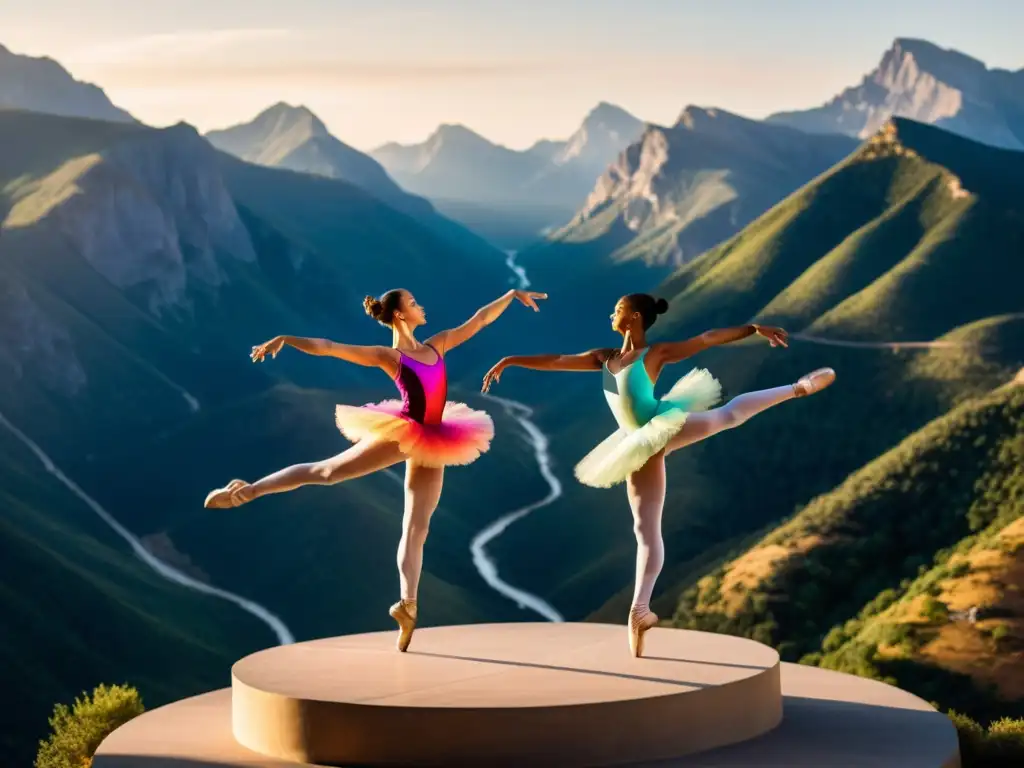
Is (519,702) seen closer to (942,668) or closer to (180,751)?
(180,751)

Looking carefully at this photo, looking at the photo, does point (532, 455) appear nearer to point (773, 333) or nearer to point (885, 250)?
point (885, 250)

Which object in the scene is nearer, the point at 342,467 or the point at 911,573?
the point at 342,467

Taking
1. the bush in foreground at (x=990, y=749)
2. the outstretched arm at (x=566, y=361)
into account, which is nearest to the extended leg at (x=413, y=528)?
the outstretched arm at (x=566, y=361)

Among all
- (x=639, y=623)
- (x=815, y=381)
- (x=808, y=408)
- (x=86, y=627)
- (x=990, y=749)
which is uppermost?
(x=808, y=408)

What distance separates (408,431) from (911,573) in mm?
49200

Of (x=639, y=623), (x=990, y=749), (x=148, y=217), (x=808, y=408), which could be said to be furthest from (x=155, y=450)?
(x=639, y=623)

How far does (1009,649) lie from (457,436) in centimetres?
3531

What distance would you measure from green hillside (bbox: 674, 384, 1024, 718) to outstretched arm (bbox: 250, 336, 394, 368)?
3297 centimetres

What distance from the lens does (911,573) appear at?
6969 cm

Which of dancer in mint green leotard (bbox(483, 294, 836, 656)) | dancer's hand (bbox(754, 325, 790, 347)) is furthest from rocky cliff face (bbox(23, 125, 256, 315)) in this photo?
dancer's hand (bbox(754, 325, 790, 347))

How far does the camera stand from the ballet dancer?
24.6 meters

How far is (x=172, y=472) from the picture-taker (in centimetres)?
13100

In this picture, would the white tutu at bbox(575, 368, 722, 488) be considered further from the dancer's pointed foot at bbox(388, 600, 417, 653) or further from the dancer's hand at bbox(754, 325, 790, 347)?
the dancer's pointed foot at bbox(388, 600, 417, 653)

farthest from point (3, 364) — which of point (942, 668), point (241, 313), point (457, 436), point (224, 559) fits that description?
point (457, 436)
